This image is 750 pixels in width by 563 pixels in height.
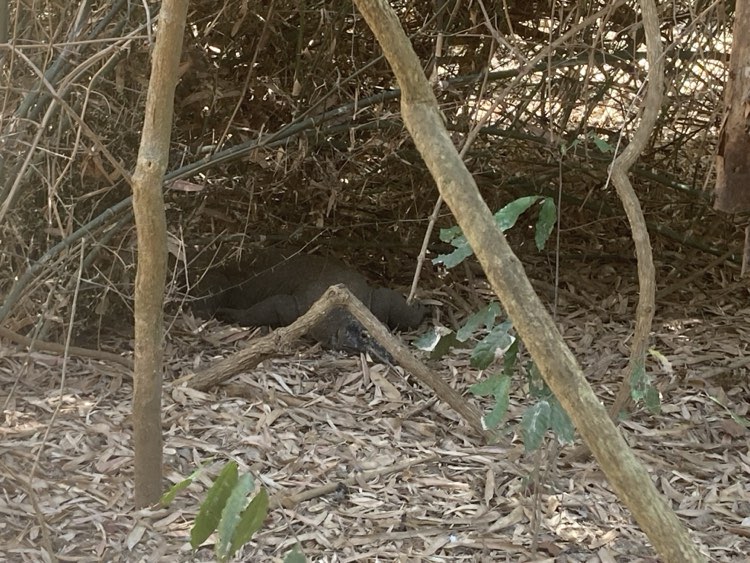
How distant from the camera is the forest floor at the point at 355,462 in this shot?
240cm

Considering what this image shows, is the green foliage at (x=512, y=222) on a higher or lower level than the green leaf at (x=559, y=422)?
higher

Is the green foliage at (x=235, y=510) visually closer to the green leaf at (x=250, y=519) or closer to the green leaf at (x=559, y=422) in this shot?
the green leaf at (x=250, y=519)

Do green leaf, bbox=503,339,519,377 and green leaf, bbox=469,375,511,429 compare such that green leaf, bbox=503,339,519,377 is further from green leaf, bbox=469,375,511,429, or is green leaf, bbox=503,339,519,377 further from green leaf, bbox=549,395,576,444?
green leaf, bbox=549,395,576,444

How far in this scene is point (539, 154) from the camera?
4344 millimetres

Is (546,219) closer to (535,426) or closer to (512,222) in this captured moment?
(512,222)

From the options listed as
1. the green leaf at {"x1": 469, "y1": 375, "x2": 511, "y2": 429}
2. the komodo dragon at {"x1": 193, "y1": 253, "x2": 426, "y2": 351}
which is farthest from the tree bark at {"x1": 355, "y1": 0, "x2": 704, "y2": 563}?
the komodo dragon at {"x1": 193, "y1": 253, "x2": 426, "y2": 351}

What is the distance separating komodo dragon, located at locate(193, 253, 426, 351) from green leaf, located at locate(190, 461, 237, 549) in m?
2.29

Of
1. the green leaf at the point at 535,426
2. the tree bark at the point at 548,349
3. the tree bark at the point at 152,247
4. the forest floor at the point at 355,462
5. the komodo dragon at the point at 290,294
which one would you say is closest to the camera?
the tree bark at the point at 548,349

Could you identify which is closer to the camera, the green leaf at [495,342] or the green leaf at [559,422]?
the green leaf at [559,422]

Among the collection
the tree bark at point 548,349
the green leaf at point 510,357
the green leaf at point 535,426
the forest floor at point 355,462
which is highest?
the tree bark at point 548,349

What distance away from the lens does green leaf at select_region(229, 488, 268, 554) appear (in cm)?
148

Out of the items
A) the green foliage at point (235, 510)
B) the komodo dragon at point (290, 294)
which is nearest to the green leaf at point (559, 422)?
the green foliage at point (235, 510)

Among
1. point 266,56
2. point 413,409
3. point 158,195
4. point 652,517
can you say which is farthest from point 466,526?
point 266,56

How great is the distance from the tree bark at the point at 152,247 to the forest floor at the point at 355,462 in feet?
0.67
